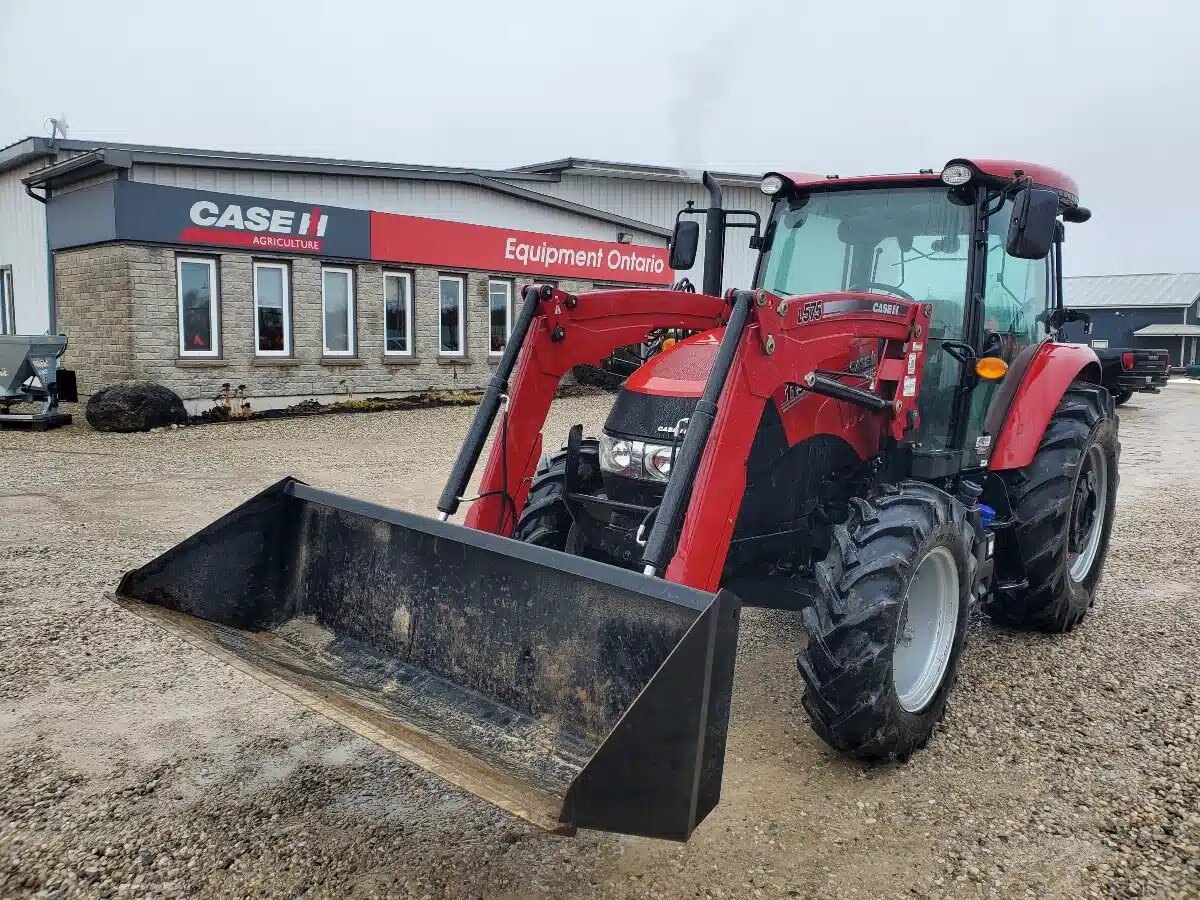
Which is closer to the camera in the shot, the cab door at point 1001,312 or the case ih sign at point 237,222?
the cab door at point 1001,312

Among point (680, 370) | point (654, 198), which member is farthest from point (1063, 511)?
point (654, 198)

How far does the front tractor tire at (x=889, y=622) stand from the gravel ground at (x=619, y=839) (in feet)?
0.73

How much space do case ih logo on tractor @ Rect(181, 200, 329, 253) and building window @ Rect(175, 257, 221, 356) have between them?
1.46 ft

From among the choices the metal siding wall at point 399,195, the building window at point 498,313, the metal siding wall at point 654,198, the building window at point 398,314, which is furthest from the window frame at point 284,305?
the metal siding wall at point 654,198

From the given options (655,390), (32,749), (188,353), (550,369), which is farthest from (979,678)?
(188,353)

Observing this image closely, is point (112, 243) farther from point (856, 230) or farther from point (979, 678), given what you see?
point (979, 678)

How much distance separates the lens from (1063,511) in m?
4.54

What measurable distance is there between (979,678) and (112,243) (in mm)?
13438

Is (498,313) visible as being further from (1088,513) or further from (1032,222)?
(1032,222)

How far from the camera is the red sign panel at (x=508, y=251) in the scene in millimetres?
16375

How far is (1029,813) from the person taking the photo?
314 cm

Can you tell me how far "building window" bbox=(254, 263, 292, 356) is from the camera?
14.9 m

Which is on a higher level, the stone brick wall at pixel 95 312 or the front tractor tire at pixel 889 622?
the stone brick wall at pixel 95 312

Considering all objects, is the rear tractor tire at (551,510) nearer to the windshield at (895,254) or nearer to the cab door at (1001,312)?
the windshield at (895,254)
